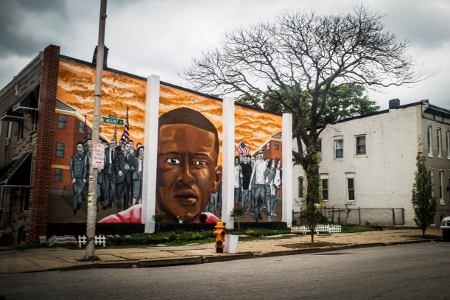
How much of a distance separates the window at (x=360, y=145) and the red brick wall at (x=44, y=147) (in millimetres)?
23487

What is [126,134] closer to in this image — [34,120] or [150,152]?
[150,152]

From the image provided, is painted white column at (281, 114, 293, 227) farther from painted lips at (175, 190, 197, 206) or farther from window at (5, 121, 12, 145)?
window at (5, 121, 12, 145)

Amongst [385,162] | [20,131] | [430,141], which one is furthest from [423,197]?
[20,131]

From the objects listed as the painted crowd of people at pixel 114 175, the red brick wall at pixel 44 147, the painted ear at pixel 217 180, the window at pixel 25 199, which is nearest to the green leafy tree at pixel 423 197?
the painted ear at pixel 217 180

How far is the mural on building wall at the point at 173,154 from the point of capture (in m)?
18.1

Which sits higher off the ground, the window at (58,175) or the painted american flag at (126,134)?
the painted american flag at (126,134)

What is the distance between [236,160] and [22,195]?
1112 cm

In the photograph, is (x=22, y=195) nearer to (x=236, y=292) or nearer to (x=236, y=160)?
(x=236, y=160)

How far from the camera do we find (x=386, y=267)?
9930 millimetres

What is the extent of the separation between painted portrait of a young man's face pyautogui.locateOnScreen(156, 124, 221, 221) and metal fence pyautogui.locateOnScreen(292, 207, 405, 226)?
8.49 m

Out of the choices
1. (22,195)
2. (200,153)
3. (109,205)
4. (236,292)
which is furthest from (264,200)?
(236,292)

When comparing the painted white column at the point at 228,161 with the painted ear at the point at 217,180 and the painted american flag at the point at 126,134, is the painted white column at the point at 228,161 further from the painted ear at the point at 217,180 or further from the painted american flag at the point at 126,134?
the painted american flag at the point at 126,134

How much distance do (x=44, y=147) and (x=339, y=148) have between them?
79.7 feet

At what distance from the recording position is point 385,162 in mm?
30469
